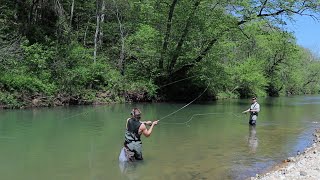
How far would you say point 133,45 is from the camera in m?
36.8

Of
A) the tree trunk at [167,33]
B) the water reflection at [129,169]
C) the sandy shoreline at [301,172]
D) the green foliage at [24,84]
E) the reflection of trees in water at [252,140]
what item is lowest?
the water reflection at [129,169]

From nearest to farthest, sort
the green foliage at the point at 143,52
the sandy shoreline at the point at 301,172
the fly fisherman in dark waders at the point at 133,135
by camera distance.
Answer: the sandy shoreline at the point at 301,172
the fly fisherman in dark waders at the point at 133,135
the green foliage at the point at 143,52

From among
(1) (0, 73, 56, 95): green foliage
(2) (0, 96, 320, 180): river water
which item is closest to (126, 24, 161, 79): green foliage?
(1) (0, 73, 56, 95): green foliage

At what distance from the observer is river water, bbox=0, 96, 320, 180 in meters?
10.4

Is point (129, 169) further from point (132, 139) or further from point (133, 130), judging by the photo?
point (133, 130)

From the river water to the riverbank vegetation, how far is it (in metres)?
7.46

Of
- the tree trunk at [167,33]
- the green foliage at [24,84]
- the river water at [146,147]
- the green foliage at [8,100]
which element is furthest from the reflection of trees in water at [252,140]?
the tree trunk at [167,33]

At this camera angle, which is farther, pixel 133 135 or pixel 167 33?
pixel 167 33

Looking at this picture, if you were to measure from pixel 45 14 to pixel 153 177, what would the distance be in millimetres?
33003

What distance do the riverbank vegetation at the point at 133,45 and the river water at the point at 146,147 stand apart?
7.46 meters

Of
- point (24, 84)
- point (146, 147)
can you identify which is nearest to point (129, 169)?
point (146, 147)

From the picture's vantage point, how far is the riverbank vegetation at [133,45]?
98.0 feet

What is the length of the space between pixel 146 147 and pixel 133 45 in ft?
77.8

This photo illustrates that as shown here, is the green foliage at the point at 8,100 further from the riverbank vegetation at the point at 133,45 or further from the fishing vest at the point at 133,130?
the fishing vest at the point at 133,130
